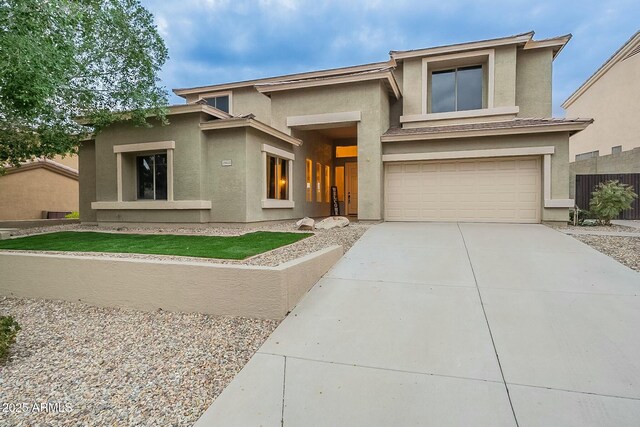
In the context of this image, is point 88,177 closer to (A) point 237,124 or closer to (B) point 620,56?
(A) point 237,124

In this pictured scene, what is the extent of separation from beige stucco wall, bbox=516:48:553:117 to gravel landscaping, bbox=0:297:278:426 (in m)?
13.2

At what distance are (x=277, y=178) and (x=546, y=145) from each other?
8.80 meters

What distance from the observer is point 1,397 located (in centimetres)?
299

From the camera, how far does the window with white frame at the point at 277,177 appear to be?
417 inches

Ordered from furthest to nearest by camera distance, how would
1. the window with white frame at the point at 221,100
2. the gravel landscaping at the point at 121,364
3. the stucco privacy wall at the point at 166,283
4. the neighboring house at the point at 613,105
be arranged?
1. the neighboring house at the point at 613,105
2. the window with white frame at the point at 221,100
3. the stucco privacy wall at the point at 166,283
4. the gravel landscaping at the point at 121,364

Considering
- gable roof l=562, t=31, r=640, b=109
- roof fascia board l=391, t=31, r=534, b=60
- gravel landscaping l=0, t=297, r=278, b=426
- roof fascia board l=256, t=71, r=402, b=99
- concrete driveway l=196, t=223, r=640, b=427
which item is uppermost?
gable roof l=562, t=31, r=640, b=109

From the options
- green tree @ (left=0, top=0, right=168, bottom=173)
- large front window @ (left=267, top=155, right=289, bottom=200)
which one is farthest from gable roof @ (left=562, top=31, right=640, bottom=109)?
green tree @ (left=0, top=0, right=168, bottom=173)

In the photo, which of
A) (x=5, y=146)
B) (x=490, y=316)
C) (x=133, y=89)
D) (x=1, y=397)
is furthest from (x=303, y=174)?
(x=1, y=397)

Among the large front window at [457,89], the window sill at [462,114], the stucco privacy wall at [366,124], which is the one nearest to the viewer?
the stucco privacy wall at [366,124]

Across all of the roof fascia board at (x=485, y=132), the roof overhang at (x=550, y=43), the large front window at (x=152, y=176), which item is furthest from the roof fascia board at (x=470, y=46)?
the large front window at (x=152, y=176)

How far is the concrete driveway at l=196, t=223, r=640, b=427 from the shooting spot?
8.35ft

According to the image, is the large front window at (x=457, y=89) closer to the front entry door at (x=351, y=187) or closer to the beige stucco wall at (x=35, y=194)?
the front entry door at (x=351, y=187)

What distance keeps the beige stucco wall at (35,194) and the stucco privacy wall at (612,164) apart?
976 inches

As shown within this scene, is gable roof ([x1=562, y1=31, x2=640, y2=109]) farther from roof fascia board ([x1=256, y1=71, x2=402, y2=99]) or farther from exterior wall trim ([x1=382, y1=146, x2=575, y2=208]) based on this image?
roof fascia board ([x1=256, y1=71, x2=402, y2=99])
